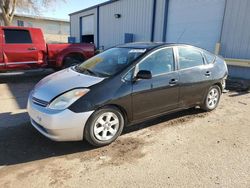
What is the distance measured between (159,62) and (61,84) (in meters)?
1.81

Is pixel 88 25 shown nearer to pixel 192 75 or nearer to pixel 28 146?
pixel 192 75

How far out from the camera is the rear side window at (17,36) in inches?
308

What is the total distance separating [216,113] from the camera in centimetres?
526

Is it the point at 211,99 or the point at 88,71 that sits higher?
the point at 88,71

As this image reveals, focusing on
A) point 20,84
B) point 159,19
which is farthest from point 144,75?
point 159,19

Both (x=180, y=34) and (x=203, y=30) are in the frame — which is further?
(x=180, y=34)

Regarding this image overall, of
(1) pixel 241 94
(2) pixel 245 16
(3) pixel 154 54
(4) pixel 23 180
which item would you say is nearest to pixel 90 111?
(4) pixel 23 180

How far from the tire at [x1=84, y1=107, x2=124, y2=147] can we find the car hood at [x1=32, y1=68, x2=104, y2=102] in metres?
0.50

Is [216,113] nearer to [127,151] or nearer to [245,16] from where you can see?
[127,151]

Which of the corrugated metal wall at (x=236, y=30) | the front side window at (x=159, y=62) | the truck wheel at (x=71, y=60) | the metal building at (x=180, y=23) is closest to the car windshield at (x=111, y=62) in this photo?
the front side window at (x=159, y=62)

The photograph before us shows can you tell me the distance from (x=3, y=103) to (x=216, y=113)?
532cm

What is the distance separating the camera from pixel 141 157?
3279mm

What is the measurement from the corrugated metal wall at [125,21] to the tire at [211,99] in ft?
28.6

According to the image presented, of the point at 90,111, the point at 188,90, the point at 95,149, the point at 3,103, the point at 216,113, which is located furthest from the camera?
the point at 3,103
